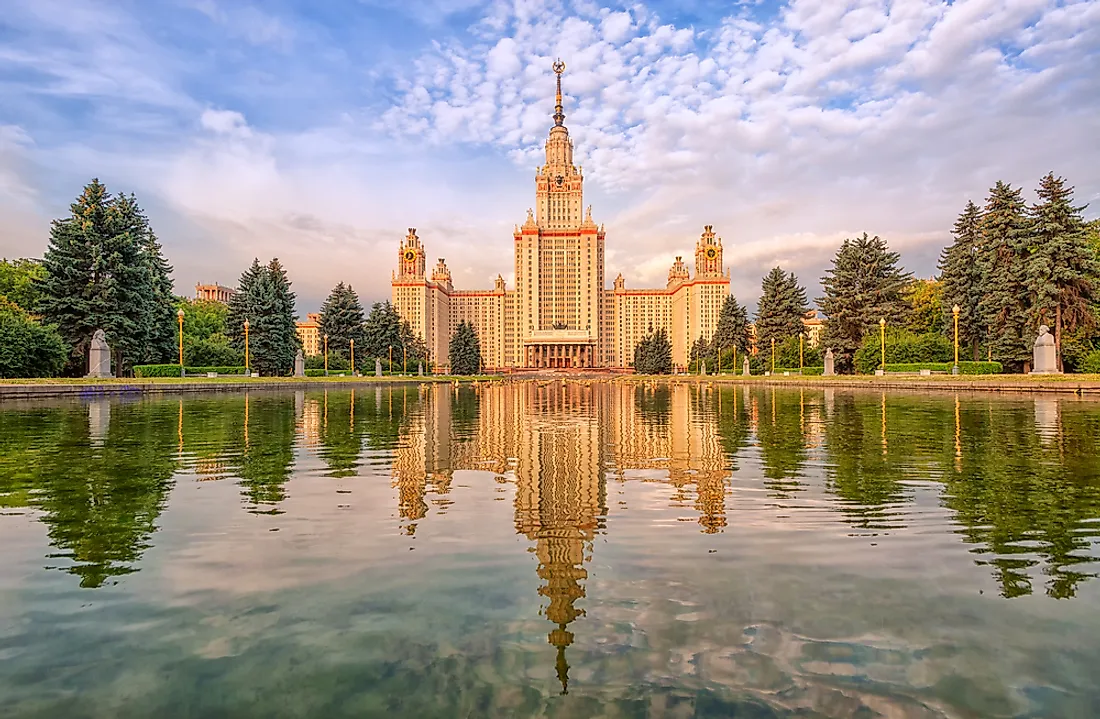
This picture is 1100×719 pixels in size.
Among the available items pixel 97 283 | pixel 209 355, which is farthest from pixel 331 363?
pixel 97 283

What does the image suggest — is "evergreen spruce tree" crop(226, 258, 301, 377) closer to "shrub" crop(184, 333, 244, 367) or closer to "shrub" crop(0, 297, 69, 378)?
"shrub" crop(184, 333, 244, 367)

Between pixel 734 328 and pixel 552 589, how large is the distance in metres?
85.6

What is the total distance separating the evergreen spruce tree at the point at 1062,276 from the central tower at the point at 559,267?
391 ft

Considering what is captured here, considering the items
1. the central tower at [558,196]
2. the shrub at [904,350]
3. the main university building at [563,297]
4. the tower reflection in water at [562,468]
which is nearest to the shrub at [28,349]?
the tower reflection in water at [562,468]

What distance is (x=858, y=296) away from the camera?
58.8 m

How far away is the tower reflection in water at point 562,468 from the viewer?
504 centimetres

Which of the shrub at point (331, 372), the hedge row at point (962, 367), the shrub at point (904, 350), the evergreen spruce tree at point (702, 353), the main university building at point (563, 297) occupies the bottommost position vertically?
the hedge row at point (962, 367)

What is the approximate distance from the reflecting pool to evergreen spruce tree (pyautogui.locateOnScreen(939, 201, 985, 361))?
163 feet

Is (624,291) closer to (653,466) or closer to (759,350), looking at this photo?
(759,350)

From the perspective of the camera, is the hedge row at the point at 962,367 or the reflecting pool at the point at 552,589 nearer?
the reflecting pool at the point at 552,589

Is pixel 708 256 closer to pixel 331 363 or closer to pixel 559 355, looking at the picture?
pixel 559 355

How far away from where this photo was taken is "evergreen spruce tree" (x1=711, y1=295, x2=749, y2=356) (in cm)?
8550

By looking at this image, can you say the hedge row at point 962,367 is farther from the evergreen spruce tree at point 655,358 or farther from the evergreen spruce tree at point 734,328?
the evergreen spruce tree at point 655,358

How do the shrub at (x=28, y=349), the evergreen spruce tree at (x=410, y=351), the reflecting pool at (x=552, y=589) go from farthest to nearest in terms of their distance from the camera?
the evergreen spruce tree at (x=410, y=351) → the shrub at (x=28, y=349) → the reflecting pool at (x=552, y=589)
